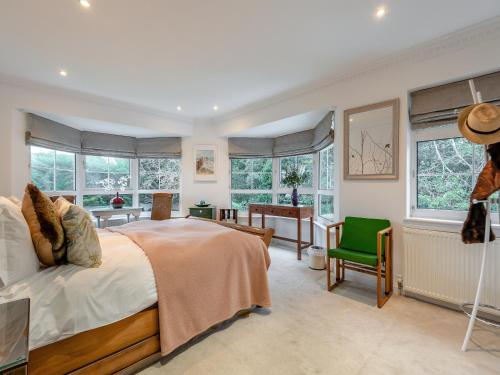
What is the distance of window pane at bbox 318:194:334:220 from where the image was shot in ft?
12.5

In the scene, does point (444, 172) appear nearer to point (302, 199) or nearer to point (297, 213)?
point (297, 213)

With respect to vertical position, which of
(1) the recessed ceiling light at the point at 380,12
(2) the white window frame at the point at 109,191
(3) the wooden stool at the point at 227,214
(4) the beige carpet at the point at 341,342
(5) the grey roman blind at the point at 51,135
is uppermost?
(1) the recessed ceiling light at the point at 380,12

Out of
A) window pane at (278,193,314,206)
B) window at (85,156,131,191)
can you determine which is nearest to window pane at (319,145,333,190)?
window pane at (278,193,314,206)

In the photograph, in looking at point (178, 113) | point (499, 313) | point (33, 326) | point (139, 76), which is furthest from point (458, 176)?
point (178, 113)

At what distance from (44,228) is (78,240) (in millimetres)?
187

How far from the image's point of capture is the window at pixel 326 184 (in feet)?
12.4

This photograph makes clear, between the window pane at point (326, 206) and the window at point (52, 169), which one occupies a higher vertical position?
the window at point (52, 169)

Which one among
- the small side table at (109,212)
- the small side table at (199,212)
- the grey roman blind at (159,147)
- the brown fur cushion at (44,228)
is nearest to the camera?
the brown fur cushion at (44,228)

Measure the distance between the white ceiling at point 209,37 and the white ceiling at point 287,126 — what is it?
52 centimetres

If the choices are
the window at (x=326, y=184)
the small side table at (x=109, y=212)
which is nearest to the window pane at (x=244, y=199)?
the window at (x=326, y=184)

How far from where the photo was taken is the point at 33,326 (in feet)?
3.63

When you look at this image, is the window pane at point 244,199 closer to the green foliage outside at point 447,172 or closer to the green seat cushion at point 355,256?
the green seat cushion at point 355,256

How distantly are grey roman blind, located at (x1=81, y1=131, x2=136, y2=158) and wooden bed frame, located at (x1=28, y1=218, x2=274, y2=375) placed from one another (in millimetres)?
3859

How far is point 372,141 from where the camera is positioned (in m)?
2.73
